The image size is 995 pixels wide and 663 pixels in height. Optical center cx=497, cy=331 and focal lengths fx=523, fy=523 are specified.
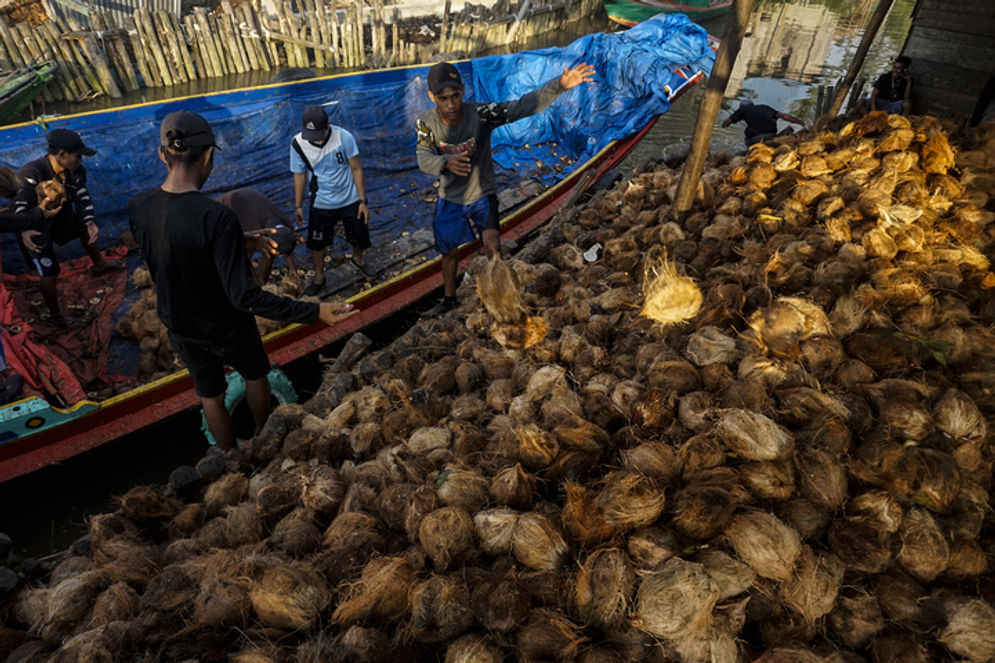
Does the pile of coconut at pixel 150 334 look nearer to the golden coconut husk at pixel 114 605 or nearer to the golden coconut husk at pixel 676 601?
the golden coconut husk at pixel 114 605

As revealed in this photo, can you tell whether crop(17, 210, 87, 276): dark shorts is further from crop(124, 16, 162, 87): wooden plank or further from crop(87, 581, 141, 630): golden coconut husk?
crop(124, 16, 162, 87): wooden plank

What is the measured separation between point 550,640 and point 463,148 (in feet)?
13.8

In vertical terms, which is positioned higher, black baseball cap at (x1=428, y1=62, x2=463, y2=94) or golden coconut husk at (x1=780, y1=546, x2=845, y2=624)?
black baseball cap at (x1=428, y1=62, x2=463, y2=94)

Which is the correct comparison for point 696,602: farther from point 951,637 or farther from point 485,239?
point 485,239

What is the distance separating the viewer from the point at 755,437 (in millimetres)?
2100

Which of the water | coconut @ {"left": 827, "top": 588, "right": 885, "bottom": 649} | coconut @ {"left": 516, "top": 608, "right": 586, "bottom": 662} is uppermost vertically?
coconut @ {"left": 516, "top": 608, "right": 586, "bottom": 662}

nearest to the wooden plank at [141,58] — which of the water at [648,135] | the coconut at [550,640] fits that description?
the water at [648,135]

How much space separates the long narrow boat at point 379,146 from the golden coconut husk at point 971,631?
519 centimetres

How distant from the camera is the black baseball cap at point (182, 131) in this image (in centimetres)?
283

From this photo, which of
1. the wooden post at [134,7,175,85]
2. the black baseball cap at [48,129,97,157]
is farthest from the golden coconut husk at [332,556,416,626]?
the wooden post at [134,7,175,85]

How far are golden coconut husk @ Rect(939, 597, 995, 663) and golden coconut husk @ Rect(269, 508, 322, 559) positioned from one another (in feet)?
7.74

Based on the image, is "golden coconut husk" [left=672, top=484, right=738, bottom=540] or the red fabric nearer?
"golden coconut husk" [left=672, top=484, right=738, bottom=540]

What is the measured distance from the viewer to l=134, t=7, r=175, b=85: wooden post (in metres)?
11.8

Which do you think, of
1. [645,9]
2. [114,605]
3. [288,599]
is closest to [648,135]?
[645,9]
